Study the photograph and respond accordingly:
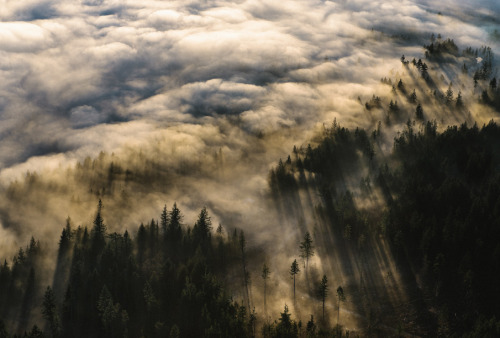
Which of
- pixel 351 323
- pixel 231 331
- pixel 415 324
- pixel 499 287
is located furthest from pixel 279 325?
pixel 499 287

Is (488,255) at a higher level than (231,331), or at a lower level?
higher

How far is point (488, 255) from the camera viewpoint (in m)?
198

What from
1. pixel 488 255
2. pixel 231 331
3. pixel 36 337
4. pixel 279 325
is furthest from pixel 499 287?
pixel 36 337

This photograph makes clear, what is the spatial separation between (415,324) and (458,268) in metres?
29.8

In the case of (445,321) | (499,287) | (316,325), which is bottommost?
(316,325)

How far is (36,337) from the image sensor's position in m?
188

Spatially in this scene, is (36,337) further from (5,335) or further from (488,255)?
(488,255)

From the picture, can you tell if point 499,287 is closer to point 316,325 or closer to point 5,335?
point 316,325

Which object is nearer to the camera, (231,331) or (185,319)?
(231,331)

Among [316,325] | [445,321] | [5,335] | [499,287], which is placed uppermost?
[499,287]

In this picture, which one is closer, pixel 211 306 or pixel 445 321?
pixel 445 321

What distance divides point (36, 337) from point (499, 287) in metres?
182

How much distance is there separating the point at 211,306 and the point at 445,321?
9305 centimetres

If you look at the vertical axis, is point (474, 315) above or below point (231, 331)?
above
